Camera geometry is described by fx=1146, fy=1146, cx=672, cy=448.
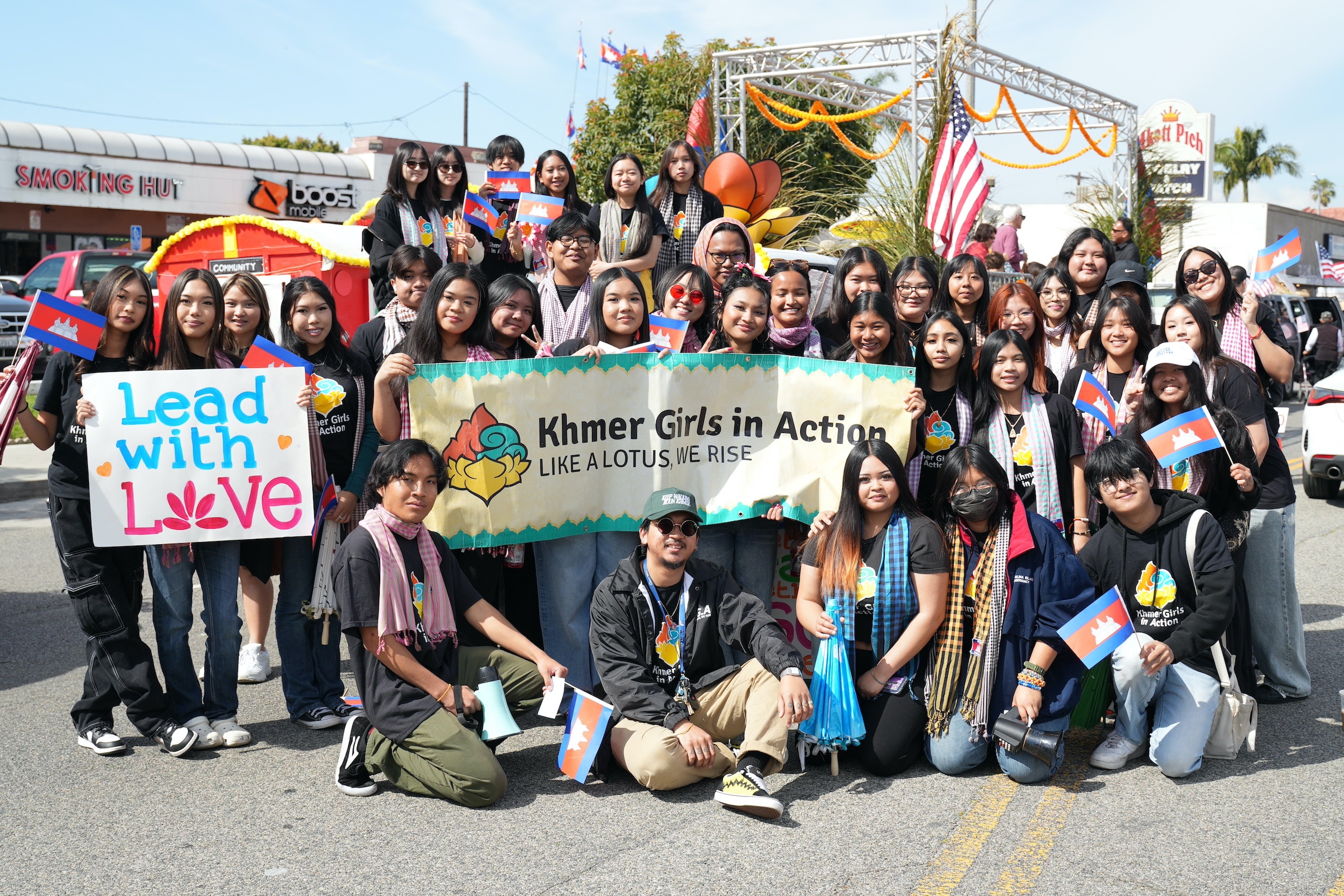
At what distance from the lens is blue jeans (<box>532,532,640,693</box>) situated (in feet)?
16.9

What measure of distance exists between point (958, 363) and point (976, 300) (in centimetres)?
103

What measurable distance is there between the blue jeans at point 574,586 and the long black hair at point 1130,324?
2.35 metres

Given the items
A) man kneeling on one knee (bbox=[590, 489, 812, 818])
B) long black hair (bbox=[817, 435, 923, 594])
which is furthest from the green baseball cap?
long black hair (bbox=[817, 435, 923, 594])

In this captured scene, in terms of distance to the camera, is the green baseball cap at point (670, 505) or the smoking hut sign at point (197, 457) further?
the smoking hut sign at point (197, 457)

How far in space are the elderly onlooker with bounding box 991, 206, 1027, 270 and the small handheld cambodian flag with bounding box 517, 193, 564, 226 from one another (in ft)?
27.8

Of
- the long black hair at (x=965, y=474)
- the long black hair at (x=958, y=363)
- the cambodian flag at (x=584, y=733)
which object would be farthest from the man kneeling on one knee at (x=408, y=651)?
the long black hair at (x=958, y=363)

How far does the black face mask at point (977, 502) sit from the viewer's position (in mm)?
4500

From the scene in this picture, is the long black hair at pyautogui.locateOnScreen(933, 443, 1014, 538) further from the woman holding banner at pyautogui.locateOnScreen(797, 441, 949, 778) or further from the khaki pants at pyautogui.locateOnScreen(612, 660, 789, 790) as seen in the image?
the khaki pants at pyautogui.locateOnScreen(612, 660, 789, 790)

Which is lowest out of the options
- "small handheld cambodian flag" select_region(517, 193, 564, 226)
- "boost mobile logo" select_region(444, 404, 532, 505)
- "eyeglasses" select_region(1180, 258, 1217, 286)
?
"boost mobile logo" select_region(444, 404, 532, 505)

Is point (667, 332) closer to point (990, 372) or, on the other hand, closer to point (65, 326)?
point (990, 372)

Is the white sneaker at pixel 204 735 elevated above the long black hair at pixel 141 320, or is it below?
below

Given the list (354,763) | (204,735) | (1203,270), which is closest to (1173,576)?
(1203,270)

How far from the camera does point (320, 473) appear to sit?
5082 millimetres

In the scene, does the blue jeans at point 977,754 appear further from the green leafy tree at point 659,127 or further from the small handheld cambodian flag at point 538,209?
the green leafy tree at point 659,127
